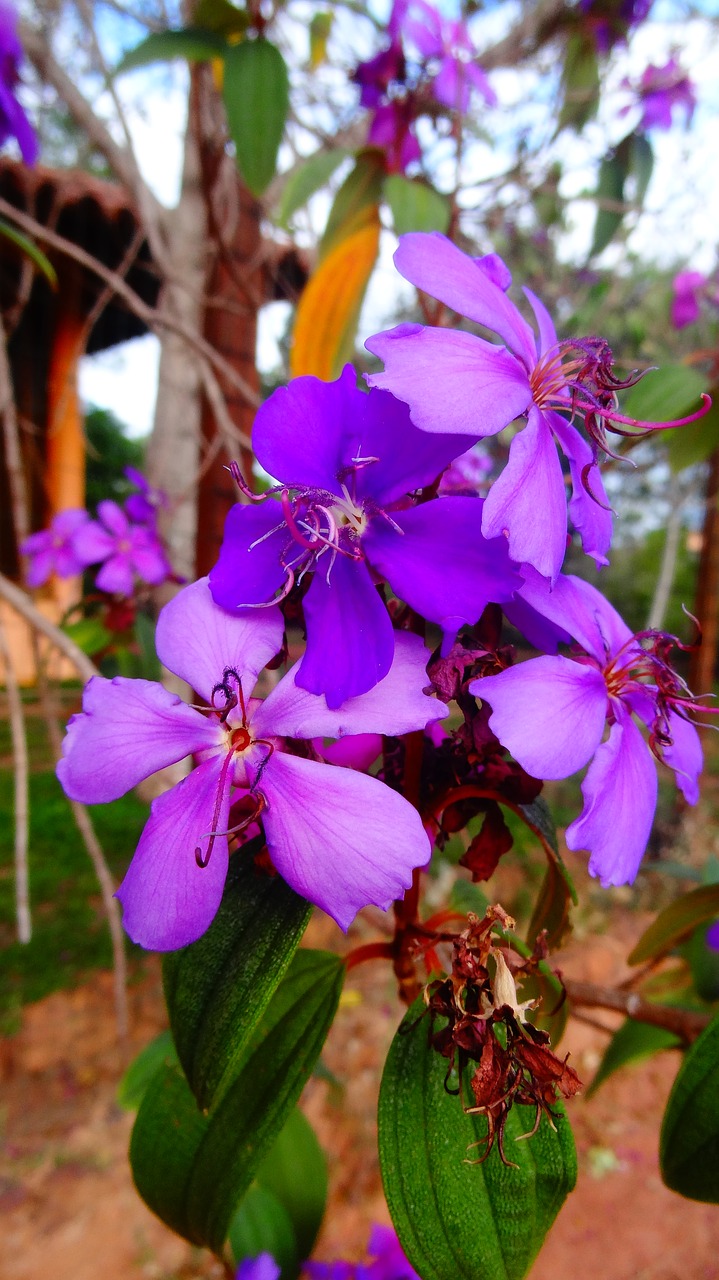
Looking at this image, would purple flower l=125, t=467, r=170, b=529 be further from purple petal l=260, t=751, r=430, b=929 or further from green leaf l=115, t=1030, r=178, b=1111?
purple petal l=260, t=751, r=430, b=929

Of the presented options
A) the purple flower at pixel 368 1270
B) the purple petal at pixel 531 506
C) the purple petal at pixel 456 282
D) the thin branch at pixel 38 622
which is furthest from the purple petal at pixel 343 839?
the purple flower at pixel 368 1270

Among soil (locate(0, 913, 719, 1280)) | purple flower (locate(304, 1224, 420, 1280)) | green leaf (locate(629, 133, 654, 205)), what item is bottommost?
soil (locate(0, 913, 719, 1280))

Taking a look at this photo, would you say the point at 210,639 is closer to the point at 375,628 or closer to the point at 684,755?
the point at 375,628

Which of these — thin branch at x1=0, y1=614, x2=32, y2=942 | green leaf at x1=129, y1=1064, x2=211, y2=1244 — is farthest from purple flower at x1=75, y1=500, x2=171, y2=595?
green leaf at x1=129, y1=1064, x2=211, y2=1244

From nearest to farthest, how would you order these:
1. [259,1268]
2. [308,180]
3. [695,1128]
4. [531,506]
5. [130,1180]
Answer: [531,506] → [695,1128] → [259,1268] → [308,180] → [130,1180]

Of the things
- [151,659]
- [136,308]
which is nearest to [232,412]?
[136,308]

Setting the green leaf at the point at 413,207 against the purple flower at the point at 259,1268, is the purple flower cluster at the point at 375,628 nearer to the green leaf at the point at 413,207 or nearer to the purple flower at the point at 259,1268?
the purple flower at the point at 259,1268

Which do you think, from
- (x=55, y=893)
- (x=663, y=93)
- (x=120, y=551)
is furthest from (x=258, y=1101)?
(x=55, y=893)
